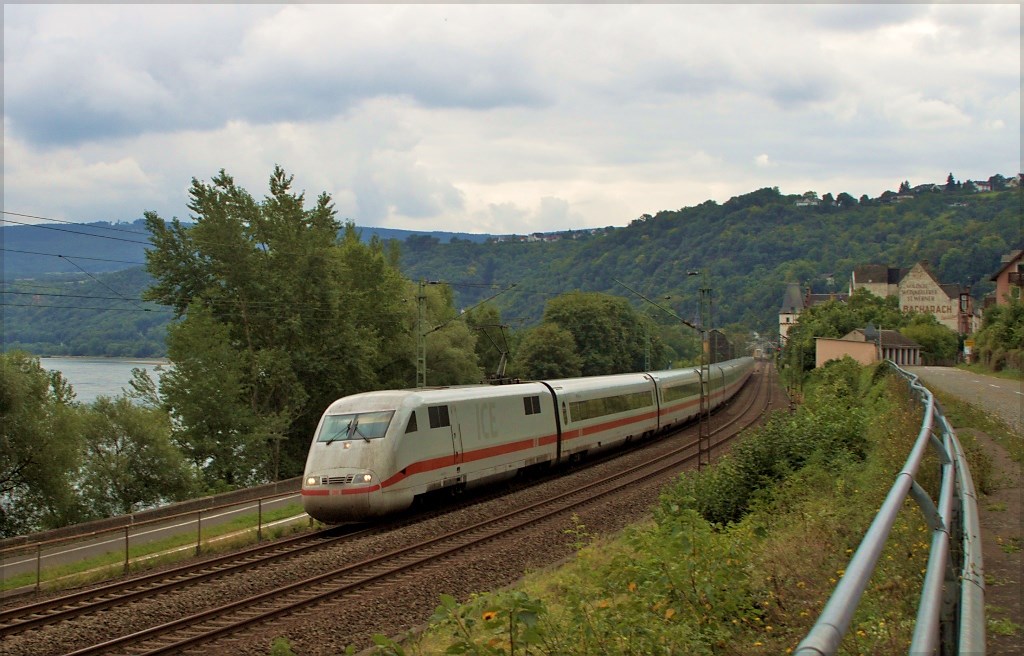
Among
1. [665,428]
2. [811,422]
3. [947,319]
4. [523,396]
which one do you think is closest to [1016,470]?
[811,422]

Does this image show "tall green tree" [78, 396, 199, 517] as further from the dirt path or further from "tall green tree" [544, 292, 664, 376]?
"tall green tree" [544, 292, 664, 376]

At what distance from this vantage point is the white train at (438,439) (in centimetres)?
2027

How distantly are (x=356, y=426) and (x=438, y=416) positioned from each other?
88.5 inches

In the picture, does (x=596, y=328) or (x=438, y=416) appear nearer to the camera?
(x=438, y=416)

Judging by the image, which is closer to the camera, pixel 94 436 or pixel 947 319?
pixel 94 436

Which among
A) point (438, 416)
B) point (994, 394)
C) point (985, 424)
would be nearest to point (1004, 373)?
point (994, 394)

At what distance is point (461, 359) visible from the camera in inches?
2702

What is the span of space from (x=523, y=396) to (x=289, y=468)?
95.5 feet

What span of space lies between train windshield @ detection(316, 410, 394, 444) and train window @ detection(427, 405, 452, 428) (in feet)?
4.20

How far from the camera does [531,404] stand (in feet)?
90.5

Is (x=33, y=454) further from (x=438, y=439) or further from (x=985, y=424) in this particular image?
(x=985, y=424)

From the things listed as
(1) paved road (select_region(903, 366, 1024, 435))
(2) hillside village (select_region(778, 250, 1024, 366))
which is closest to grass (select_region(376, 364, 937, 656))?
(1) paved road (select_region(903, 366, 1024, 435))

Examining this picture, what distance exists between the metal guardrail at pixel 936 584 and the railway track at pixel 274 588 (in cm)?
1046

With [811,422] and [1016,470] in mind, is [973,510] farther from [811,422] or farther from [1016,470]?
[811,422]
